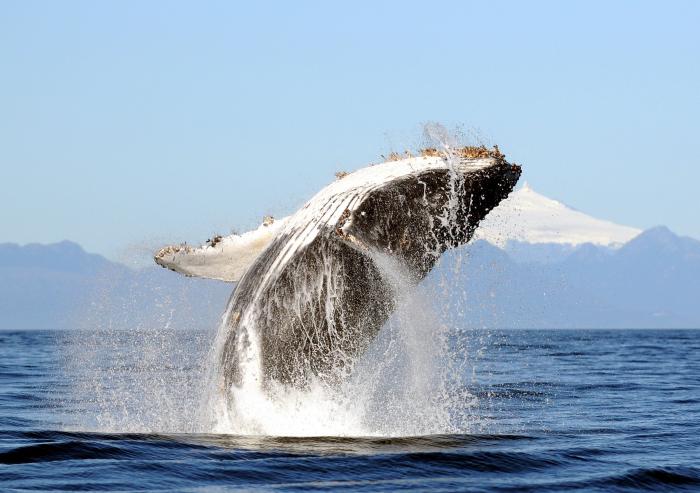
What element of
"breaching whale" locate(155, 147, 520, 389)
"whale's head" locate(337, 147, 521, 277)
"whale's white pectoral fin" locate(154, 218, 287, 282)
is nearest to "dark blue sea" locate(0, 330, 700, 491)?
"breaching whale" locate(155, 147, 520, 389)

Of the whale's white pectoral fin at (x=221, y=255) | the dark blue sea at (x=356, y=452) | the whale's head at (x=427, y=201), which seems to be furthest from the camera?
the whale's white pectoral fin at (x=221, y=255)

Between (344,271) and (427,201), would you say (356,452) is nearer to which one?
(344,271)

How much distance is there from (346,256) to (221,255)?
1.87m

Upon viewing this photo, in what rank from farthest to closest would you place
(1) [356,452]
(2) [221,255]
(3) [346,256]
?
(2) [221,255], (3) [346,256], (1) [356,452]

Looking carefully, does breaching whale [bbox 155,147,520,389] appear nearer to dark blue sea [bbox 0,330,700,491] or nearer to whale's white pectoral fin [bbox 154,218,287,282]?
whale's white pectoral fin [bbox 154,218,287,282]

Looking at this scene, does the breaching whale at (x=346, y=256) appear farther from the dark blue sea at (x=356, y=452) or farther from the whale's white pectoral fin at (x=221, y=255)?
the dark blue sea at (x=356, y=452)

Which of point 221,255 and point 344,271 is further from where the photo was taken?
point 221,255

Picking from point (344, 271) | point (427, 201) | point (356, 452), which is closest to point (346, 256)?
point (344, 271)

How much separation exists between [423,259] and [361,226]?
89cm

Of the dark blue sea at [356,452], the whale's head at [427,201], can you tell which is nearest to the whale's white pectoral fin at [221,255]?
the dark blue sea at [356,452]

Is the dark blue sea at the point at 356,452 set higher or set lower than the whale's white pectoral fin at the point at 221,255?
lower

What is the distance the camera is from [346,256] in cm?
1063

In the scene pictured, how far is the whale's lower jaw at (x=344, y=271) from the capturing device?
34.7ft

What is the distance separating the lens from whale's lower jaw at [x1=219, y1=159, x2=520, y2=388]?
1058 cm
